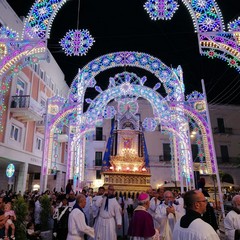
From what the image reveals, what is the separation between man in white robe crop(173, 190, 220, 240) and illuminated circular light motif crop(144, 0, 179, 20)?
305 inches

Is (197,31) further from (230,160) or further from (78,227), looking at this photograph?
(230,160)

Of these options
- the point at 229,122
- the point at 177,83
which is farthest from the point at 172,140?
the point at 229,122

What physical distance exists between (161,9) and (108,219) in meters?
7.55

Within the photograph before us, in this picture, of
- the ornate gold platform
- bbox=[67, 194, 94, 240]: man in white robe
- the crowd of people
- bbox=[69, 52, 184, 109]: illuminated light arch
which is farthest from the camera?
the ornate gold platform

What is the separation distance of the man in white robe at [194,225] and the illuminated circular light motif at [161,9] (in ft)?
25.4

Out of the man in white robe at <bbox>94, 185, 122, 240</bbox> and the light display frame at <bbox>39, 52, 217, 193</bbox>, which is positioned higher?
the light display frame at <bbox>39, 52, 217, 193</bbox>

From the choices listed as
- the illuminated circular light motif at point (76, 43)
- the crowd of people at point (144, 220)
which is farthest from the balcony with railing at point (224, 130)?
the illuminated circular light motif at point (76, 43)

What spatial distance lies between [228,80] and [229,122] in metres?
13.0

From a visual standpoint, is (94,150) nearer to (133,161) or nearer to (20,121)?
(133,161)

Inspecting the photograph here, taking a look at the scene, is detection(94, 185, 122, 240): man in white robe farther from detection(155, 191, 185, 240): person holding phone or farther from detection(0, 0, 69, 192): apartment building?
detection(0, 0, 69, 192): apartment building

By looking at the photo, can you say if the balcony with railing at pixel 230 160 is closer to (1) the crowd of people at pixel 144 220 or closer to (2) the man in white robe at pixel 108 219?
(1) the crowd of people at pixel 144 220

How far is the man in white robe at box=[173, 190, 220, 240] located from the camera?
2605 mm

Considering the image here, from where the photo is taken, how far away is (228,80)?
21.2m

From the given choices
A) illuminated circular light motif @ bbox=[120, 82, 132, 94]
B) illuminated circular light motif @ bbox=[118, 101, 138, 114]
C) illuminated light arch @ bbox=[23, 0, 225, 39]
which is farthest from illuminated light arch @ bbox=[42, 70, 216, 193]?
illuminated light arch @ bbox=[23, 0, 225, 39]
